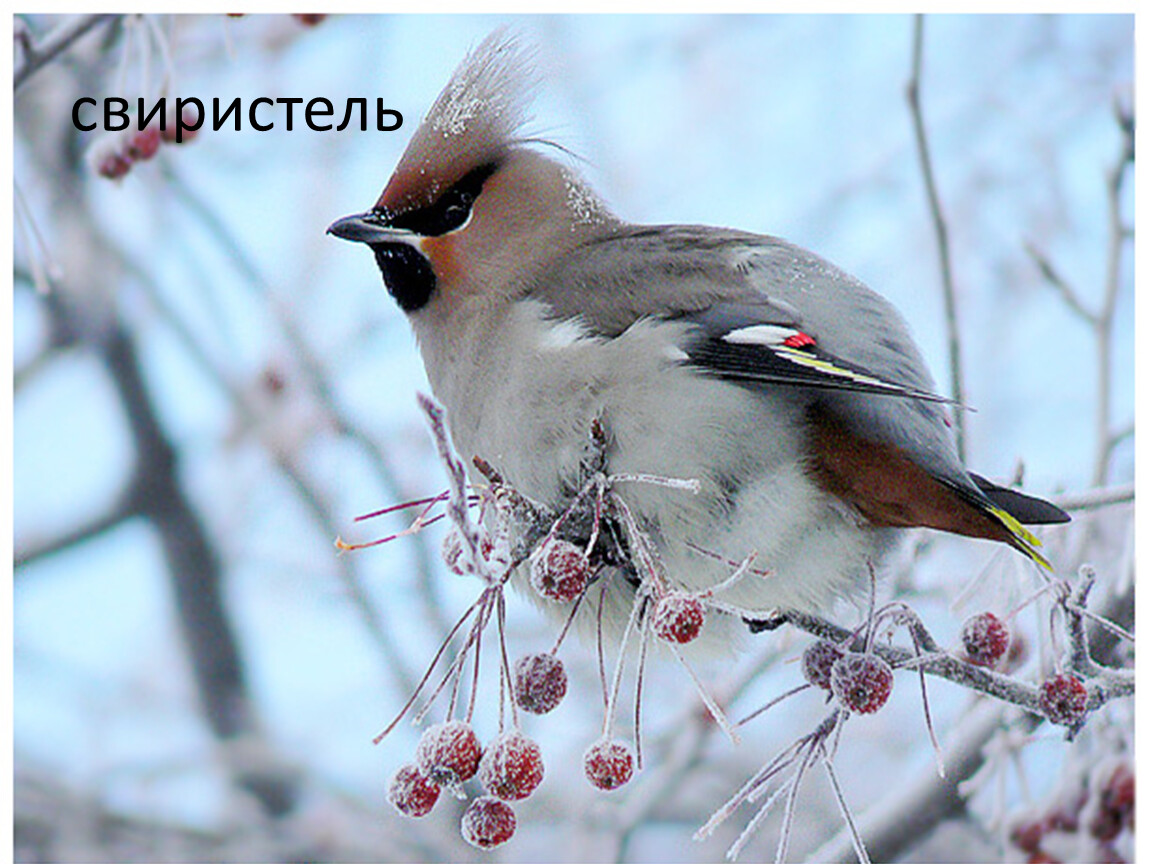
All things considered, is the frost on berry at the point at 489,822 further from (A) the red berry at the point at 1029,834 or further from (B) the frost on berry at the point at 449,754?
(A) the red berry at the point at 1029,834

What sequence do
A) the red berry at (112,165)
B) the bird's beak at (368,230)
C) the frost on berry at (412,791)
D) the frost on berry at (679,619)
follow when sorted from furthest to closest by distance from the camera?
the red berry at (112,165), the bird's beak at (368,230), the frost on berry at (412,791), the frost on berry at (679,619)

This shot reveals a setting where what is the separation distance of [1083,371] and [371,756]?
1.83 metres

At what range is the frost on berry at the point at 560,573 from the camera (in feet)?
5.22

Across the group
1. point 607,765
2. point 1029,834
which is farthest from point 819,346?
point 1029,834

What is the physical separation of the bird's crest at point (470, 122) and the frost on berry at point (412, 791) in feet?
3.24

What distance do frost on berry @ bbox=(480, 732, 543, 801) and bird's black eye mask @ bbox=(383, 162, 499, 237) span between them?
97 centimetres

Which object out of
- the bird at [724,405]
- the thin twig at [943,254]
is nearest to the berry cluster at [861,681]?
the bird at [724,405]

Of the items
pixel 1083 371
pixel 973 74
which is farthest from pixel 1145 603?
pixel 973 74

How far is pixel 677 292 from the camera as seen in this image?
6.51 feet

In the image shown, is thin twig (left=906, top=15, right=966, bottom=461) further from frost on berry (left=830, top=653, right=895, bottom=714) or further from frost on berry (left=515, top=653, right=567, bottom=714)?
frost on berry (left=515, top=653, right=567, bottom=714)

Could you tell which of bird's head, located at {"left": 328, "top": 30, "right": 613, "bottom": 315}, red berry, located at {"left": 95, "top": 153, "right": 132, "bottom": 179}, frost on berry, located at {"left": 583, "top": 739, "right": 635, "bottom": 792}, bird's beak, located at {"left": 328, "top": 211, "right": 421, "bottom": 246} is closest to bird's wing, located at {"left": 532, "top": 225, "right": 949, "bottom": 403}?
bird's head, located at {"left": 328, "top": 30, "right": 613, "bottom": 315}

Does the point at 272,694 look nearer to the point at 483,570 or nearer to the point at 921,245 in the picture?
the point at 921,245

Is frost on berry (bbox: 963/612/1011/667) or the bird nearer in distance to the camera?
the bird

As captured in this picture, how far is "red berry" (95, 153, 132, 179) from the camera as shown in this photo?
2.32 m
